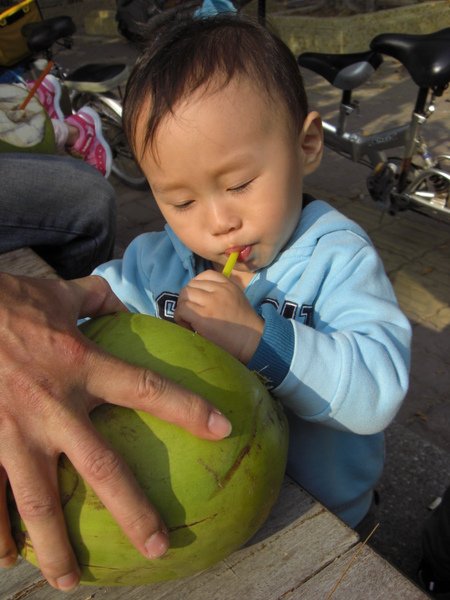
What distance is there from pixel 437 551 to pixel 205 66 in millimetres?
1296

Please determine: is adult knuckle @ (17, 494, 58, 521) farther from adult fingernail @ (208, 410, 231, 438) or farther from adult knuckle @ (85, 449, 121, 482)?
adult fingernail @ (208, 410, 231, 438)

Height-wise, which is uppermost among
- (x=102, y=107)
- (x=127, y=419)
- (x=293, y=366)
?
(x=127, y=419)

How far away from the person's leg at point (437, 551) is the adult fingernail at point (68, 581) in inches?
39.6

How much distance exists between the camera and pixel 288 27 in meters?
7.62

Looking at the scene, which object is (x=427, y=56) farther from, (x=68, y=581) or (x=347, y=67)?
(x=68, y=581)

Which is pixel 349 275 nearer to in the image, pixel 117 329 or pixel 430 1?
pixel 117 329

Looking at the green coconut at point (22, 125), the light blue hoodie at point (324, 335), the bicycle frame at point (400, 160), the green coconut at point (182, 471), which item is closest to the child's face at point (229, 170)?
the light blue hoodie at point (324, 335)

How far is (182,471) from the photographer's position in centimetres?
80

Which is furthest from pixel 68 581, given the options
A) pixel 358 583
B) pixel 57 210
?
pixel 57 210

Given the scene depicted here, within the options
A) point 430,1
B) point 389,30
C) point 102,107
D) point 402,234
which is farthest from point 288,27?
point 402,234

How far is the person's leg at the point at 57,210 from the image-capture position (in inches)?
77.8

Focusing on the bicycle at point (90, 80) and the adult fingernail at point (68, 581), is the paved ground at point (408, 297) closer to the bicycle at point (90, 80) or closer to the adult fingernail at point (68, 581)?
the bicycle at point (90, 80)

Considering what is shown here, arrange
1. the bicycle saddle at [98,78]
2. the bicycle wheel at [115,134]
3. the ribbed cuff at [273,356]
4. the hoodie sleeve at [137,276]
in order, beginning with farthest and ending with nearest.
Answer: the bicycle wheel at [115,134], the bicycle saddle at [98,78], the hoodie sleeve at [137,276], the ribbed cuff at [273,356]

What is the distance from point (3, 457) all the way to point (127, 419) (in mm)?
168
